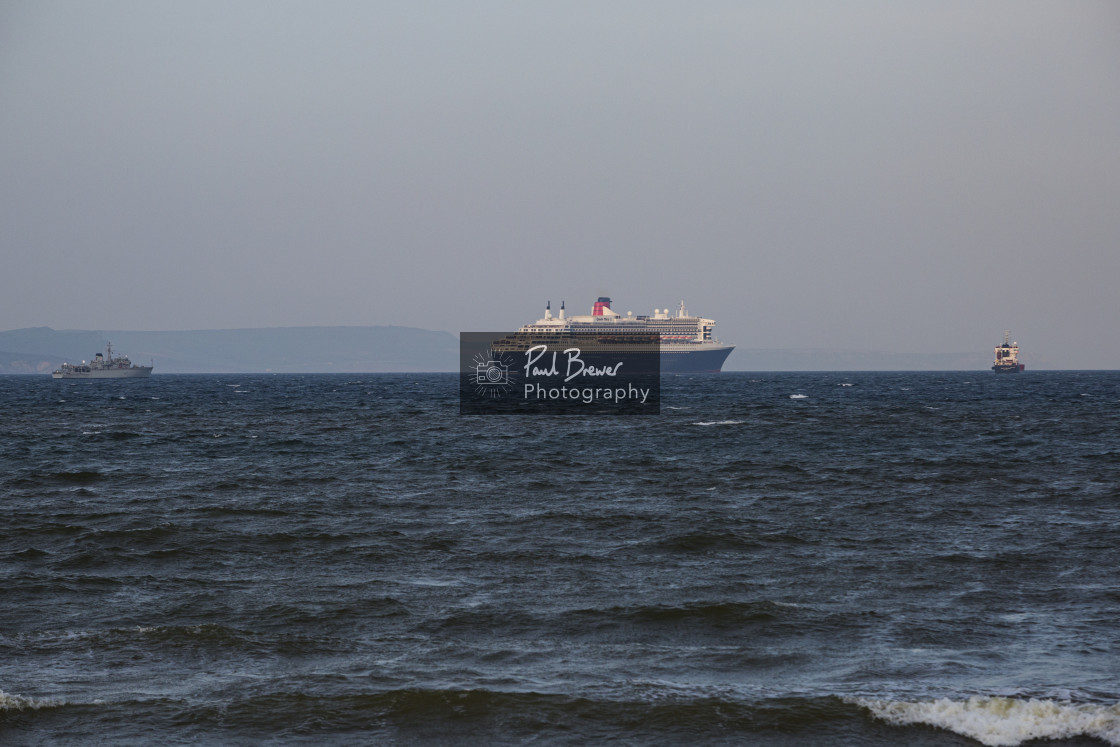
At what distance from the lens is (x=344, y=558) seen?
53.0ft

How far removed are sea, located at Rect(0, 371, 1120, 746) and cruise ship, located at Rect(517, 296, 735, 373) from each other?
13028 cm

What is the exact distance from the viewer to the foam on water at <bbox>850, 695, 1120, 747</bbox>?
8.34m

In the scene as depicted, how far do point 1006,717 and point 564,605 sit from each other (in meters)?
5.69

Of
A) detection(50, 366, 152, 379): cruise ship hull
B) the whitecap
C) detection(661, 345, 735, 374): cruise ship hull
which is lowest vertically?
detection(50, 366, 152, 379): cruise ship hull

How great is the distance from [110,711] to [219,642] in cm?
234

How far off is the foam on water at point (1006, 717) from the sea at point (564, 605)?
3 cm

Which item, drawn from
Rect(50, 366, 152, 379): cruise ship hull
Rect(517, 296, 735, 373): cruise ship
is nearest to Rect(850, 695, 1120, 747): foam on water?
Rect(517, 296, 735, 373): cruise ship

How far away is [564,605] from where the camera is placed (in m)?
12.8

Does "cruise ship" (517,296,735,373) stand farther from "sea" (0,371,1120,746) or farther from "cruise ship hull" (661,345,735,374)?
"sea" (0,371,1120,746)

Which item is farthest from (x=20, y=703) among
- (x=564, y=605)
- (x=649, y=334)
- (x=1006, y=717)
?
(x=649, y=334)

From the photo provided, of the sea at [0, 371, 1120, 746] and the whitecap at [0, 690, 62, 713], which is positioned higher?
the whitecap at [0, 690, 62, 713]

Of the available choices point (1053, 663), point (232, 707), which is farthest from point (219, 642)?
point (1053, 663)

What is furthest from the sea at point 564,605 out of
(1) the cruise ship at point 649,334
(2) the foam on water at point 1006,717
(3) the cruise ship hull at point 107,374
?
(3) the cruise ship hull at point 107,374

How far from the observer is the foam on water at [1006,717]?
8336mm
